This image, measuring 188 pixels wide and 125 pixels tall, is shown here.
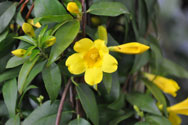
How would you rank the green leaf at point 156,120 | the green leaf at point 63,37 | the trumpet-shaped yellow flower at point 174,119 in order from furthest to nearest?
the trumpet-shaped yellow flower at point 174,119
the green leaf at point 156,120
the green leaf at point 63,37

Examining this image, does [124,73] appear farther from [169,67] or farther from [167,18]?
[167,18]

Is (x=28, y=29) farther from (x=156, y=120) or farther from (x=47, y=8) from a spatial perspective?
(x=156, y=120)

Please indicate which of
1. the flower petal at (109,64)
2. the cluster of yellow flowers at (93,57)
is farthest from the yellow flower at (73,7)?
the flower petal at (109,64)

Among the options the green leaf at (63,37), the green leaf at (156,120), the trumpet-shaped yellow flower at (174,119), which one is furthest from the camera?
the trumpet-shaped yellow flower at (174,119)

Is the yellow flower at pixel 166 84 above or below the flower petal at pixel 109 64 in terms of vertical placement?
below

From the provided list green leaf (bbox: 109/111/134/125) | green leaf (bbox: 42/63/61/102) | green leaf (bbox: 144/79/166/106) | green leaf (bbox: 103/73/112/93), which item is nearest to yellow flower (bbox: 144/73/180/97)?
green leaf (bbox: 144/79/166/106)

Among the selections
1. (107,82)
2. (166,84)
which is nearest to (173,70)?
(166,84)

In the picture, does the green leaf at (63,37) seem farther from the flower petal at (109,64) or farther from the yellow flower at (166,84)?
the yellow flower at (166,84)
